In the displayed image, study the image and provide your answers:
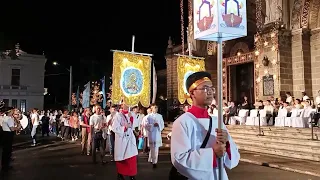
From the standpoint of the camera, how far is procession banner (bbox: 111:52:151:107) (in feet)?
33.6

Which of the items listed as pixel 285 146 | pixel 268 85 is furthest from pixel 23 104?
pixel 285 146

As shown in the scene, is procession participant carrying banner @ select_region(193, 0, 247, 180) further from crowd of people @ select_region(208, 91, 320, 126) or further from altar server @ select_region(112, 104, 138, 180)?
crowd of people @ select_region(208, 91, 320, 126)

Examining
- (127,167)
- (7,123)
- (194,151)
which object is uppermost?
(194,151)

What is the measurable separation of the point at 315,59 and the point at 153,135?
11.2m

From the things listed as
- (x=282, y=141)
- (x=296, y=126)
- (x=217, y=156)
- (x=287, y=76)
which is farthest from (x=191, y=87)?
(x=287, y=76)

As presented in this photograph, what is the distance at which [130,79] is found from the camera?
1059cm

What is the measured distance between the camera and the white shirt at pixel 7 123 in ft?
36.8

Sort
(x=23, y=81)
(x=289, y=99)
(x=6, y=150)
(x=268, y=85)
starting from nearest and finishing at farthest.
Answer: (x=6, y=150), (x=289, y=99), (x=268, y=85), (x=23, y=81)

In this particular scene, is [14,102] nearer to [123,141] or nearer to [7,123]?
[7,123]

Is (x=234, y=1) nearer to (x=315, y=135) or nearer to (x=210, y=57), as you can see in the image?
(x=315, y=135)

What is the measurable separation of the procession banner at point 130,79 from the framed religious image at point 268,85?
986 cm

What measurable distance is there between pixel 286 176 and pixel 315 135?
3770 millimetres

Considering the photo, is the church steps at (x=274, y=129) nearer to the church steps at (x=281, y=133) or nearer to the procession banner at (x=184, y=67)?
the church steps at (x=281, y=133)

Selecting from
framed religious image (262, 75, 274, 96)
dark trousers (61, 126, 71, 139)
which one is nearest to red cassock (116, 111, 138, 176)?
framed religious image (262, 75, 274, 96)
